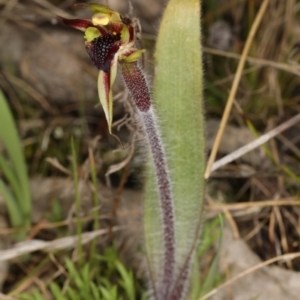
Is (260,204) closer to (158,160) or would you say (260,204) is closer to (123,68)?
(158,160)

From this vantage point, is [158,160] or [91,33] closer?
[91,33]

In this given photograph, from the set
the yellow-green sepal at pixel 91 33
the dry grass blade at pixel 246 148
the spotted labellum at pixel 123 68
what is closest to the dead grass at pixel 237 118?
the dry grass blade at pixel 246 148

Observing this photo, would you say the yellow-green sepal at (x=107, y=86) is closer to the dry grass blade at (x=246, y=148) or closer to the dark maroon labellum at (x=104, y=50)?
the dark maroon labellum at (x=104, y=50)

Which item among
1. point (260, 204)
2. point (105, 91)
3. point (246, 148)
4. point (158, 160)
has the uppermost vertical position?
point (105, 91)

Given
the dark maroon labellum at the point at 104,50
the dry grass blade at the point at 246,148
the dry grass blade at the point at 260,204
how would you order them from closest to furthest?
the dark maroon labellum at the point at 104,50, the dry grass blade at the point at 246,148, the dry grass blade at the point at 260,204

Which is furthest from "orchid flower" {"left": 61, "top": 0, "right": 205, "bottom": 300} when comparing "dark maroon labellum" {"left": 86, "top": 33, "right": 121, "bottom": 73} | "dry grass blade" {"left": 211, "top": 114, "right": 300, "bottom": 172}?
"dry grass blade" {"left": 211, "top": 114, "right": 300, "bottom": 172}

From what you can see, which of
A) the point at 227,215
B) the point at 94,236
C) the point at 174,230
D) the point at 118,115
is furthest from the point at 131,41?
the point at 118,115

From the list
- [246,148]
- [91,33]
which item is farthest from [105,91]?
[246,148]
